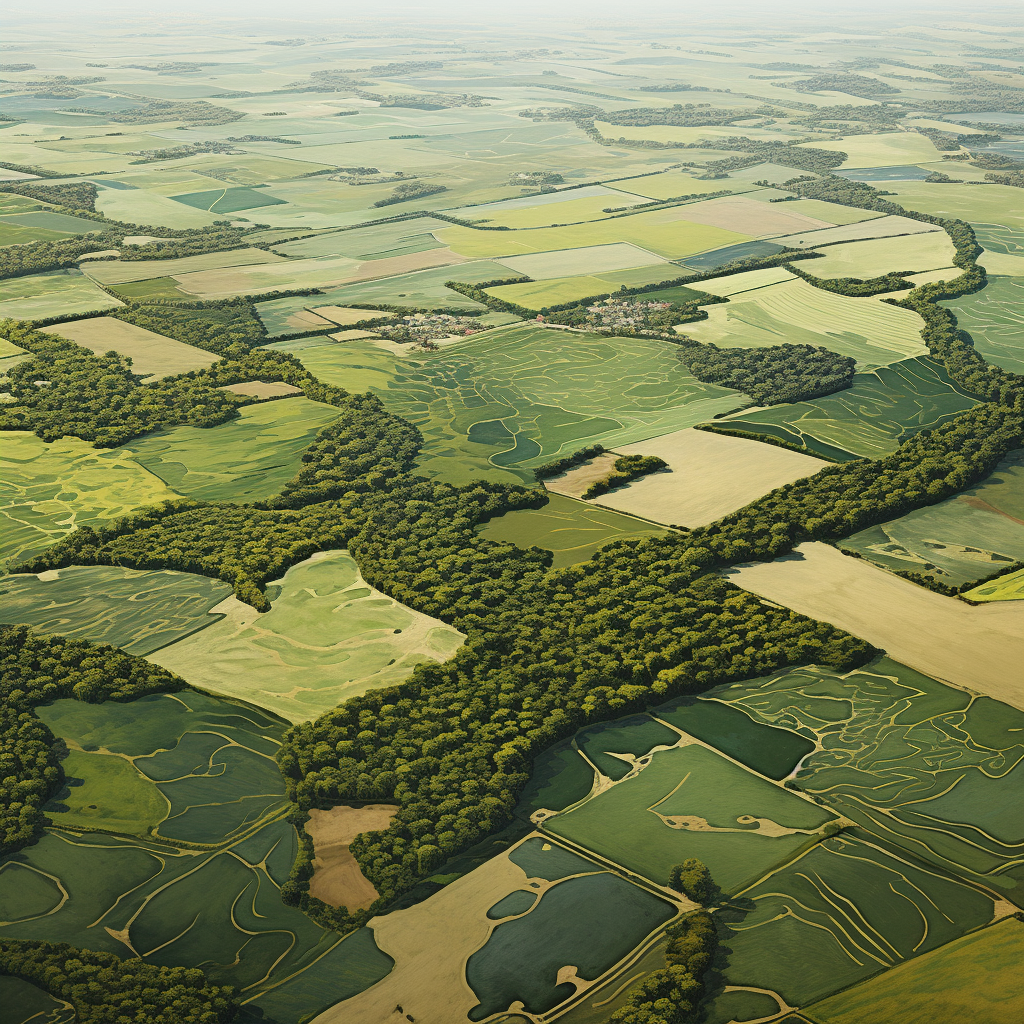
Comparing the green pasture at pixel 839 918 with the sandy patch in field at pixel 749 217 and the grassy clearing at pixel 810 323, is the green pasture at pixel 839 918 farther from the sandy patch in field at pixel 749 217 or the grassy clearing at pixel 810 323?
the sandy patch in field at pixel 749 217

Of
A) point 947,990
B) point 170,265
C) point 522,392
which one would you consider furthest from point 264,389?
point 947,990

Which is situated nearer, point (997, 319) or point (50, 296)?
point (997, 319)

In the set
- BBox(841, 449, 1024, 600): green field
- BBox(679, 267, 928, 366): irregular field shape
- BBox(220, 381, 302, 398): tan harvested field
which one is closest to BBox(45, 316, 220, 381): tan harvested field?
BBox(220, 381, 302, 398): tan harvested field

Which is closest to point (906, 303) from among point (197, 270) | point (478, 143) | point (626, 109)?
point (197, 270)

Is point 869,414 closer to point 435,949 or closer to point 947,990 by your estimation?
point 947,990

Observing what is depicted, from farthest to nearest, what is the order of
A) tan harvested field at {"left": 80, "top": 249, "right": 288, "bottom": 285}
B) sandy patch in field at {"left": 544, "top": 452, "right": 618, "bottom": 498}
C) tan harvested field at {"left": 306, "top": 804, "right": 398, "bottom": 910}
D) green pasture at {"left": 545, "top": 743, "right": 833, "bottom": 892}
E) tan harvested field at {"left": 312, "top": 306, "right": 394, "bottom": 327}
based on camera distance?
1. tan harvested field at {"left": 80, "top": 249, "right": 288, "bottom": 285}
2. tan harvested field at {"left": 312, "top": 306, "right": 394, "bottom": 327}
3. sandy patch in field at {"left": 544, "top": 452, "right": 618, "bottom": 498}
4. green pasture at {"left": 545, "top": 743, "right": 833, "bottom": 892}
5. tan harvested field at {"left": 306, "top": 804, "right": 398, "bottom": 910}

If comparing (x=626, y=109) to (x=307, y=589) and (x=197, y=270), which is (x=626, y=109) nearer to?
(x=197, y=270)

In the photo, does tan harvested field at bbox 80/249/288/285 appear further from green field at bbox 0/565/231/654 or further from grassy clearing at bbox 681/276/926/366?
green field at bbox 0/565/231/654
